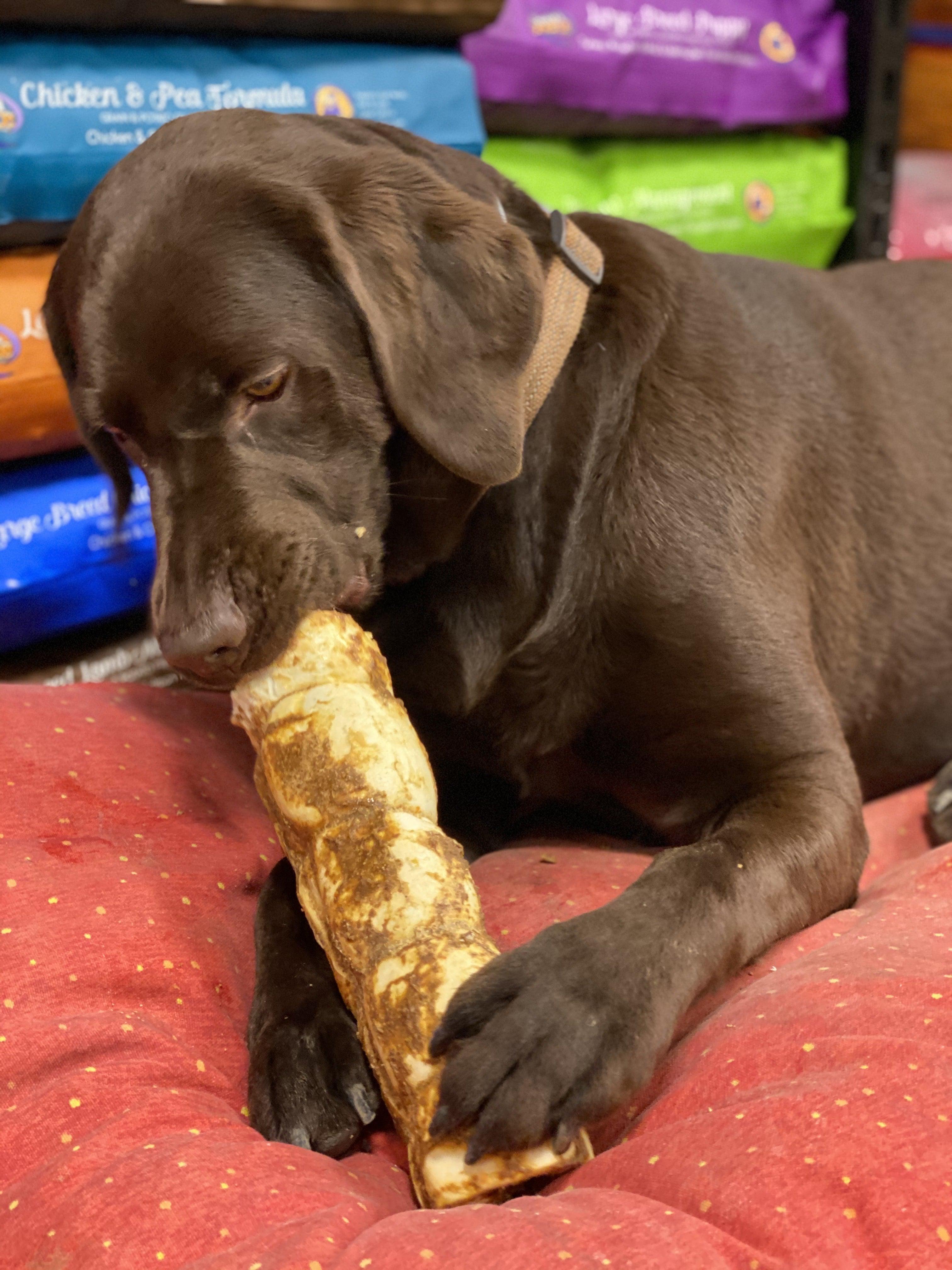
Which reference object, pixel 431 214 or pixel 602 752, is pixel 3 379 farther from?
pixel 602 752

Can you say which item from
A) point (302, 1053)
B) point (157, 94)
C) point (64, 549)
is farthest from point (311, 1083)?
point (157, 94)

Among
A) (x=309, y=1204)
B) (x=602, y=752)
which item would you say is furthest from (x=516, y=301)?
(x=309, y=1204)

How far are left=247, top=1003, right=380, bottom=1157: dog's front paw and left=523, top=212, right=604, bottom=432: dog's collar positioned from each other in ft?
2.29

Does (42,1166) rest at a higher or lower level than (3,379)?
lower

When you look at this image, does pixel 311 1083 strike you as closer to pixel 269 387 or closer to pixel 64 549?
pixel 269 387

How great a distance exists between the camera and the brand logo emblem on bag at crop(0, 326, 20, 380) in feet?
6.61

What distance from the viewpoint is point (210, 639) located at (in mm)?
1235

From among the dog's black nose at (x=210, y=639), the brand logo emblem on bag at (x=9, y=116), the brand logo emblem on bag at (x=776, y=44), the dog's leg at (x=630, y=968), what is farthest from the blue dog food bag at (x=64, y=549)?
the brand logo emblem on bag at (x=776, y=44)

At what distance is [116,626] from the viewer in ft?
8.05

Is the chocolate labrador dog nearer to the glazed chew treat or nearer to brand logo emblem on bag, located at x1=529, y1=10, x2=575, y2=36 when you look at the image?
the glazed chew treat

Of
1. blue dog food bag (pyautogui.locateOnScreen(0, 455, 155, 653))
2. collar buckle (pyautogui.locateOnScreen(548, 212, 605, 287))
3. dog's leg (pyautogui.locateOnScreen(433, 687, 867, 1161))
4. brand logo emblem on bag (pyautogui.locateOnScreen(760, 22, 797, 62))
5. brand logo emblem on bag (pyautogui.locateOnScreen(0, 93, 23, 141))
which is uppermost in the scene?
brand logo emblem on bag (pyautogui.locateOnScreen(0, 93, 23, 141))

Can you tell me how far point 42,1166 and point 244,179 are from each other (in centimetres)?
100

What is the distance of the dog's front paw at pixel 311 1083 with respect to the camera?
3.79ft

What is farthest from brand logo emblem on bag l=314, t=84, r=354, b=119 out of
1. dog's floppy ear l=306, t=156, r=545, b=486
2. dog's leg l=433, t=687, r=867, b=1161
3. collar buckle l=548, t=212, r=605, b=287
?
dog's leg l=433, t=687, r=867, b=1161
